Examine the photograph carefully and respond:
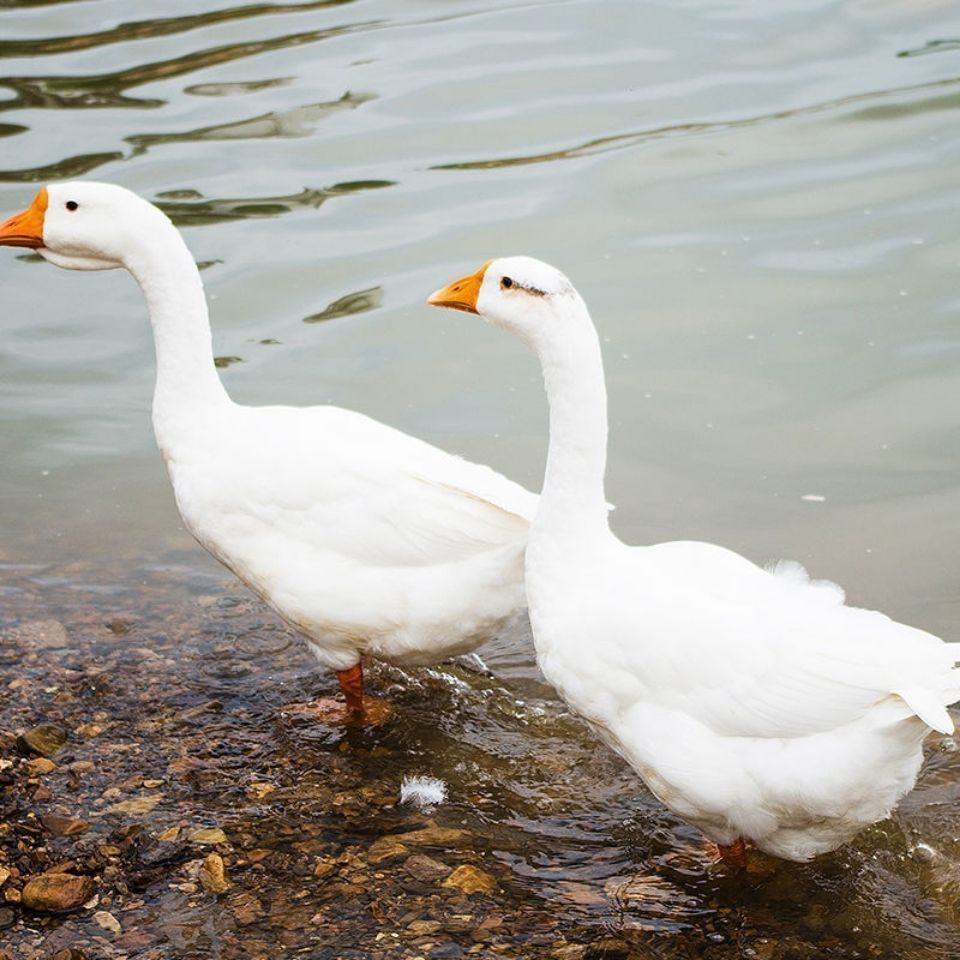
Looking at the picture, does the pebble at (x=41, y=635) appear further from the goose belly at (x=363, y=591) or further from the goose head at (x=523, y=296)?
the goose head at (x=523, y=296)

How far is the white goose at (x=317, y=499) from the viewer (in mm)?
5734

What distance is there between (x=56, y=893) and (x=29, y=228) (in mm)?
3095

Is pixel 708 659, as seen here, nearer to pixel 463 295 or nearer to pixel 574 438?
pixel 574 438

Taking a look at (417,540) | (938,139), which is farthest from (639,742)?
(938,139)

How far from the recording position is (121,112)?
13.1m

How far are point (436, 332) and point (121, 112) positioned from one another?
497cm

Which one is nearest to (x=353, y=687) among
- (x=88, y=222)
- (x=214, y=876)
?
(x=214, y=876)

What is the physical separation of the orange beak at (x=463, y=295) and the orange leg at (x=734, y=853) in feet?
7.33

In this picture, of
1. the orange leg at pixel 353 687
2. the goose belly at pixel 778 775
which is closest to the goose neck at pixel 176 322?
the orange leg at pixel 353 687

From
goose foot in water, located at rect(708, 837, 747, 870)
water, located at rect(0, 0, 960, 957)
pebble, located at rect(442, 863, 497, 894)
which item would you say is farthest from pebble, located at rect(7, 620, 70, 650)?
goose foot in water, located at rect(708, 837, 747, 870)

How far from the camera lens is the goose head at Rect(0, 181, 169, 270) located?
6.28m

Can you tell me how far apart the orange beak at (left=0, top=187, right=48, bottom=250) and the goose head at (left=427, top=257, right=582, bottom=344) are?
214 centimetres

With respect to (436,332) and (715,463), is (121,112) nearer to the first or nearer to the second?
(436,332)

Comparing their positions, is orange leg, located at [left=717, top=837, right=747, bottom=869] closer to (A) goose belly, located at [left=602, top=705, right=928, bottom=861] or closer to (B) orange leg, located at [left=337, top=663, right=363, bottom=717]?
(A) goose belly, located at [left=602, top=705, right=928, bottom=861]
